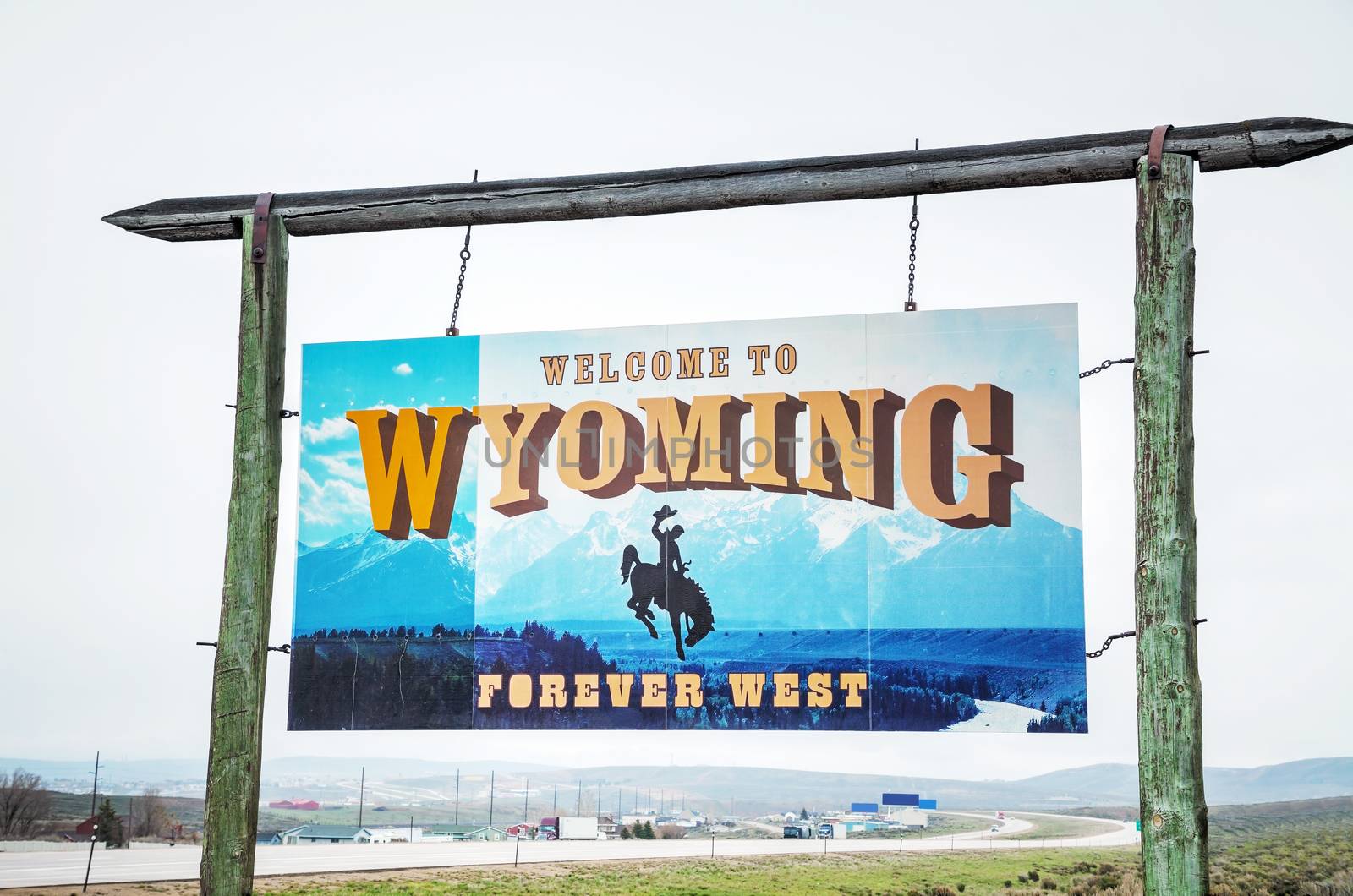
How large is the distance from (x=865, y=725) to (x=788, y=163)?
2.80 metres

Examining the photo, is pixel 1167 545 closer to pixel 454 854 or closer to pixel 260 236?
pixel 260 236

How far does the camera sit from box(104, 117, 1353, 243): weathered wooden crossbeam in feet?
15.3

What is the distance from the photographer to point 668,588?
6.75 m

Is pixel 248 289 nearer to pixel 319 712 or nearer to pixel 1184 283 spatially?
pixel 319 712

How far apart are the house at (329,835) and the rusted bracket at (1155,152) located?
26.6 feet

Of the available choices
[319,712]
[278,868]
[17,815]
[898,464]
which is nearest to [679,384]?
[898,464]

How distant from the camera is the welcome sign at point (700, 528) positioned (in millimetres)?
6344

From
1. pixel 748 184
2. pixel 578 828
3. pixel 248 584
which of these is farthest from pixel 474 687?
pixel 748 184

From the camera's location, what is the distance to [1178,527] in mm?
4496

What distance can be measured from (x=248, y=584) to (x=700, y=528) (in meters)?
2.40

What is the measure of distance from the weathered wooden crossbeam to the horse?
6.96ft

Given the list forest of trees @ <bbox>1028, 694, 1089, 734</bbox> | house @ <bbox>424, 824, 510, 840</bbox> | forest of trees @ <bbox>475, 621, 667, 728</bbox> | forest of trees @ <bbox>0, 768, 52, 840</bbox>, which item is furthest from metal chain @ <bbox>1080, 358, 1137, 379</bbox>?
forest of trees @ <bbox>0, 768, 52, 840</bbox>

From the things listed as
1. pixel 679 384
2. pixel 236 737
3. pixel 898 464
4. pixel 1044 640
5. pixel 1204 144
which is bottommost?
pixel 236 737

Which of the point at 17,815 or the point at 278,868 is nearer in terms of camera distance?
the point at 278,868
